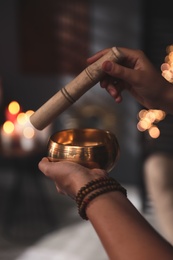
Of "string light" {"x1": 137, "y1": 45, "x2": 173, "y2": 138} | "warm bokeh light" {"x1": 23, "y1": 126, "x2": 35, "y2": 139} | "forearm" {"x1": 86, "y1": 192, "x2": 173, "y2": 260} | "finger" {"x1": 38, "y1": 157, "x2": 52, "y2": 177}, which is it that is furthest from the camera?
"string light" {"x1": 137, "y1": 45, "x2": 173, "y2": 138}

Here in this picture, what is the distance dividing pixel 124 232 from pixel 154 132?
106 inches

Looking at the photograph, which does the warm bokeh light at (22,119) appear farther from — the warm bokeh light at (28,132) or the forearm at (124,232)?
the forearm at (124,232)

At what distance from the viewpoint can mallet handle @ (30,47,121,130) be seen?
0.96 meters

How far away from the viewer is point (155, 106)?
3.81ft

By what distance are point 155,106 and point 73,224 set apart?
209 cm

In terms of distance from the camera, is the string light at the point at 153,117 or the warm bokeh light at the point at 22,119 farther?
the string light at the point at 153,117

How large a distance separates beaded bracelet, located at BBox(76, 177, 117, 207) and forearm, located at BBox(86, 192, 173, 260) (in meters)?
0.02

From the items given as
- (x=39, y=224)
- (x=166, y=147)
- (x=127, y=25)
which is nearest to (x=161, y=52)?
(x=127, y=25)

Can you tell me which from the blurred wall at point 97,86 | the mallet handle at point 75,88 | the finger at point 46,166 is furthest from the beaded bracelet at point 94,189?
the blurred wall at point 97,86

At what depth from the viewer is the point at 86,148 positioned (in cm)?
90

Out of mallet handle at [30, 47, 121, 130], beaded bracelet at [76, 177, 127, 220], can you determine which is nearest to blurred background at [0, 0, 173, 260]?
mallet handle at [30, 47, 121, 130]

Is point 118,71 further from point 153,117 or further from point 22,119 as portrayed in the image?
point 153,117

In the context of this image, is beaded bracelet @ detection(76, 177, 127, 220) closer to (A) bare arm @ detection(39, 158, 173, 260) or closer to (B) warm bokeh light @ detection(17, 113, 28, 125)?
(A) bare arm @ detection(39, 158, 173, 260)

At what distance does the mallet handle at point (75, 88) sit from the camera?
0.96m
